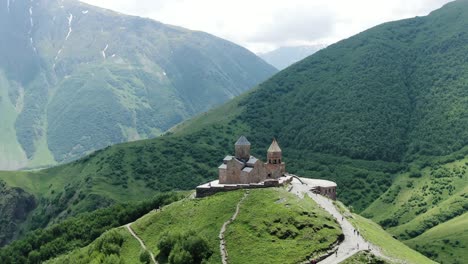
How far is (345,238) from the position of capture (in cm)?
8531

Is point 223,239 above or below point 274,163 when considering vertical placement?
below

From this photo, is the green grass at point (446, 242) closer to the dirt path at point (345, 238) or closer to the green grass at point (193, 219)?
the dirt path at point (345, 238)

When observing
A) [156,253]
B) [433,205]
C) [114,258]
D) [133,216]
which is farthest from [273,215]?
[433,205]

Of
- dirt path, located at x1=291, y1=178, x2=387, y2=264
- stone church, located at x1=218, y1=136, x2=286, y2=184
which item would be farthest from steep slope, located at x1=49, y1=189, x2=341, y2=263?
stone church, located at x1=218, y1=136, x2=286, y2=184

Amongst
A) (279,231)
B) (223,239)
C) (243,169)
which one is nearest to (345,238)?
(279,231)

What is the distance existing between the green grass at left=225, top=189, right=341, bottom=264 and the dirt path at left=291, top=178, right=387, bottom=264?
6.27ft

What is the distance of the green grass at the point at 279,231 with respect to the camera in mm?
80062

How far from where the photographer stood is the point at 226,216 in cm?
9469

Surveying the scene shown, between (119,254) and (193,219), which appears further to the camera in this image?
(193,219)

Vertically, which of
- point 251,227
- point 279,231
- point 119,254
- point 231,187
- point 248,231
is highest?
point 231,187

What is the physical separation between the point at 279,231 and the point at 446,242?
301ft

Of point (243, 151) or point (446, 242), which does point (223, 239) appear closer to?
point (243, 151)

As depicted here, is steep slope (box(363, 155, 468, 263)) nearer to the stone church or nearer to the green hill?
the green hill

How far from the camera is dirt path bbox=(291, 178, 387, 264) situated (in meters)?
77.6
